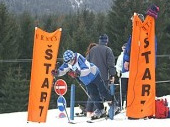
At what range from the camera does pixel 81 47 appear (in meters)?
38.2

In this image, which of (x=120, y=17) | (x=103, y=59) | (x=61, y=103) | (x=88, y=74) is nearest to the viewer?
(x=88, y=74)

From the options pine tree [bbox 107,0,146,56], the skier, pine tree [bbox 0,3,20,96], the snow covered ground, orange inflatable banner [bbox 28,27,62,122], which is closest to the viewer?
the snow covered ground

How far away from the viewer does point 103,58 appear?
306 inches

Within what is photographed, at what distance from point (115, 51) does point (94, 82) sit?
93.4 ft

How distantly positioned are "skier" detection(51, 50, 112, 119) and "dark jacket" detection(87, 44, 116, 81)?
1.77ft

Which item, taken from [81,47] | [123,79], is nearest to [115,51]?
[81,47]

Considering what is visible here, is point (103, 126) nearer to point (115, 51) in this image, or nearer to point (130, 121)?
point (130, 121)

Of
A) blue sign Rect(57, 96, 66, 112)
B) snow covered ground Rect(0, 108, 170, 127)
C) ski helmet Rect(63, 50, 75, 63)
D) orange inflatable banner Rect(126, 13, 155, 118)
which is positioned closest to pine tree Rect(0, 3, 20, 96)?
blue sign Rect(57, 96, 66, 112)

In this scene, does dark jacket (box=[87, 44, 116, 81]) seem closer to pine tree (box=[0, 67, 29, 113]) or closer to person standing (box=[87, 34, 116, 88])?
person standing (box=[87, 34, 116, 88])

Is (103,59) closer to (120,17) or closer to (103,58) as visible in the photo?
(103,58)

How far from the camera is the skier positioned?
681cm

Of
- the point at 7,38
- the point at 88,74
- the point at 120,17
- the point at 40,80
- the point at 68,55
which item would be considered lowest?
the point at 40,80

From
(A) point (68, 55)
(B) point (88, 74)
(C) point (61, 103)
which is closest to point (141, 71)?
(B) point (88, 74)

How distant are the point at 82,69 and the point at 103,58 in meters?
1.01
